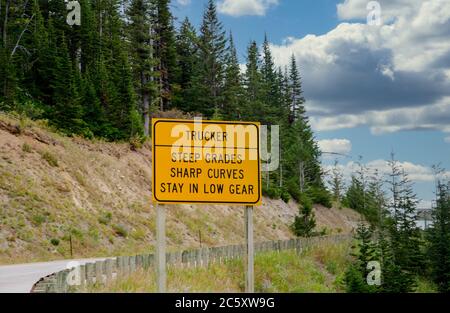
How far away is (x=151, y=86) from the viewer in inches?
1932

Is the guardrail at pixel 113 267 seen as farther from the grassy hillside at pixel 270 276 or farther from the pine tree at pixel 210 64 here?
the pine tree at pixel 210 64

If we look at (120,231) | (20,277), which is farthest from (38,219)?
(20,277)

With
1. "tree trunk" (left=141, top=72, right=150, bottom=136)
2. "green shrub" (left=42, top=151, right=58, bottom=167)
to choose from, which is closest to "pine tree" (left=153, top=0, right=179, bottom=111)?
"tree trunk" (left=141, top=72, right=150, bottom=136)

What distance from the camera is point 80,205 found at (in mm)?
31906

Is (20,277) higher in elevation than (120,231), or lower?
Answer: lower

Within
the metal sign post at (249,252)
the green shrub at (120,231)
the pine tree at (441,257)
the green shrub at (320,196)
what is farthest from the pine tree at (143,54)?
the metal sign post at (249,252)

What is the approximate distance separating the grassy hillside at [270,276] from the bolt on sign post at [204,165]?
10.6 feet

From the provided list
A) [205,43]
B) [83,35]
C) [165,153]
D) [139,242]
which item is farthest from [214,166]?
[205,43]

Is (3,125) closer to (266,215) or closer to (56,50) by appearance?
(56,50)

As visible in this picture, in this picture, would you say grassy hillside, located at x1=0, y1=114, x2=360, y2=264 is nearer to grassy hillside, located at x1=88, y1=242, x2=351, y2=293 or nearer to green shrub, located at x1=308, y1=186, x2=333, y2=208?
grassy hillside, located at x1=88, y1=242, x2=351, y2=293

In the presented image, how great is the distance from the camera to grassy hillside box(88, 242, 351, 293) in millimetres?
13594

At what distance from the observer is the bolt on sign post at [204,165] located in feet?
33.0

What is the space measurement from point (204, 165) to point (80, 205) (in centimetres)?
2296

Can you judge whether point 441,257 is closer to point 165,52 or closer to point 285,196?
point 285,196
